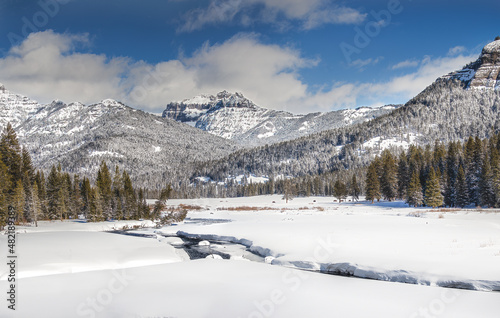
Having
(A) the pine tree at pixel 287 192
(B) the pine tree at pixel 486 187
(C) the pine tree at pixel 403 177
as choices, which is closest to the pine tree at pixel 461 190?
(B) the pine tree at pixel 486 187

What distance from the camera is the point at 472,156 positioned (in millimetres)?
59844

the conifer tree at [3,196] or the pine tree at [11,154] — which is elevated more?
the pine tree at [11,154]

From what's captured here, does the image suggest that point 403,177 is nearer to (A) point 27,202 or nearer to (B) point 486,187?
(B) point 486,187

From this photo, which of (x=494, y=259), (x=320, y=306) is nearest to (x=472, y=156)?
(x=494, y=259)

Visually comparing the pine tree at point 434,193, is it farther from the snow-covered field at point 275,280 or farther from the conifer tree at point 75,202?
the conifer tree at point 75,202

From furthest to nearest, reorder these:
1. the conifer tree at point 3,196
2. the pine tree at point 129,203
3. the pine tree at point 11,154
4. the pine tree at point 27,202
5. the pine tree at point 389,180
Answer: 1. the pine tree at point 389,180
2. the pine tree at point 129,203
3. the pine tree at point 27,202
4. the pine tree at point 11,154
5. the conifer tree at point 3,196

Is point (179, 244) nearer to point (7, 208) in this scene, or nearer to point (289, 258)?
point (289, 258)

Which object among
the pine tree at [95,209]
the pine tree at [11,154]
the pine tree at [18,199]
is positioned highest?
the pine tree at [11,154]

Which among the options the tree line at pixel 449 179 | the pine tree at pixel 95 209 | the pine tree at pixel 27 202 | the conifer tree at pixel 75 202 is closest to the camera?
the pine tree at pixel 27 202

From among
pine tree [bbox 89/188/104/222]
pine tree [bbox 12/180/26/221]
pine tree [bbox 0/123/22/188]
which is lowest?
pine tree [bbox 89/188/104/222]

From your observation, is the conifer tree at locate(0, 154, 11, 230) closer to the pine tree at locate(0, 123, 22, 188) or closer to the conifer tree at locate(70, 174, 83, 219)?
the pine tree at locate(0, 123, 22, 188)

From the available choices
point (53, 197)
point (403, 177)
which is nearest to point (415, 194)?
point (403, 177)

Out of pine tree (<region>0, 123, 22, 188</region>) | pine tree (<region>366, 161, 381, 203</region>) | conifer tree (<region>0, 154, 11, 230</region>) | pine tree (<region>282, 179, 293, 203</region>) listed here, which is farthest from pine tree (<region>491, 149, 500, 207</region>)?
pine tree (<region>0, 123, 22, 188</region>)

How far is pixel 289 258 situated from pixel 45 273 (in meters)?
12.9
